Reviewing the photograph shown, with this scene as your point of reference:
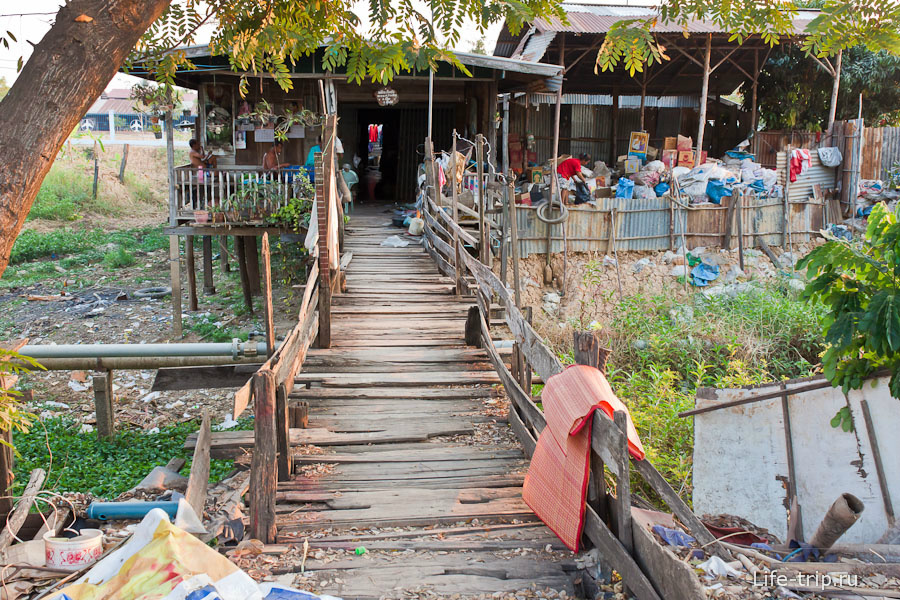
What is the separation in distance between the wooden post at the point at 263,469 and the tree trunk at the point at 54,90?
1.43m

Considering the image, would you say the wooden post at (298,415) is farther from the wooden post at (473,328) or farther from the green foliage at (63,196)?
the green foliage at (63,196)

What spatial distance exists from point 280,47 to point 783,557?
4.58 meters

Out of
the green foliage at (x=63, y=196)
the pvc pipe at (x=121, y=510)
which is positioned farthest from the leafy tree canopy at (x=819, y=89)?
the green foliage at (x=63, y=196)

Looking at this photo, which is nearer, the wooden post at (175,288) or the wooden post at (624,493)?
the wooden post at (624,493)

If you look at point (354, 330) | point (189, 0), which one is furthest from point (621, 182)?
point (189, 0)

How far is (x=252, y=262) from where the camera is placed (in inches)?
573

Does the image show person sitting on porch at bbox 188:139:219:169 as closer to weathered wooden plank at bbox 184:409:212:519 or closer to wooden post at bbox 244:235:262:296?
wooden post at bbox 244:235:262:296

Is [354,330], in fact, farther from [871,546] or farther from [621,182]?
[621,182]

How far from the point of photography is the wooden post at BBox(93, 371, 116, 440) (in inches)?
304

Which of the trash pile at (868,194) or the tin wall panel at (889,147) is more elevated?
the tin wall panel at (889,147)

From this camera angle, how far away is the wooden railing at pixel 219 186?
40.6 feet

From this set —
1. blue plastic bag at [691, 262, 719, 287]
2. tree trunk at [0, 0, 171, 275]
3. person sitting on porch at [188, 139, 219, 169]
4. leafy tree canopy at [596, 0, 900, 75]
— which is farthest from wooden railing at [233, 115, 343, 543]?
Answer: blue plastic bag at [691, 262, 719, 287]

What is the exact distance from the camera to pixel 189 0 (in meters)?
4.90

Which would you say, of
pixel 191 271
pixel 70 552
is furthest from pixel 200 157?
pixel 70 552
